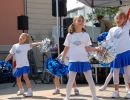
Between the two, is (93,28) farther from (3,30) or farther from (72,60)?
(72,60)

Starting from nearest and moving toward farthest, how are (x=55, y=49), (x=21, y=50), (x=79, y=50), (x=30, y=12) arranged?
1. (x=79, y=50)
2. (x=21, y=50)
3. (x=55, y=49)
4. (x=30, y=12)

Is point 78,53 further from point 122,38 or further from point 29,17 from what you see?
point 29,17

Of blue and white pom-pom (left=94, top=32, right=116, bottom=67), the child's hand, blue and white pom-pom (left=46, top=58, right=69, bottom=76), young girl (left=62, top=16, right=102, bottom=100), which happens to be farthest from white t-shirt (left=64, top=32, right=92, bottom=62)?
blue and white pom-pom (left=46, top=58, right=69, bottom=76)

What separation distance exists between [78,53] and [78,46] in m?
0.14

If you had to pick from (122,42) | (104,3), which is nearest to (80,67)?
(122,42)

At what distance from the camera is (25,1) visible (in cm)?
2062

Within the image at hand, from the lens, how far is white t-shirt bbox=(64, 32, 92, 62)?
8078mm

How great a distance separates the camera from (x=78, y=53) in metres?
8.09

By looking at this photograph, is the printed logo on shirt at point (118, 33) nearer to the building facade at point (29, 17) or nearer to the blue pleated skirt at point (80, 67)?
the blue pleated skirt at point (80, 67)

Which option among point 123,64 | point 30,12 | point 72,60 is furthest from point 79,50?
point 30,12

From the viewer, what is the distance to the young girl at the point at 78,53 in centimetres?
805

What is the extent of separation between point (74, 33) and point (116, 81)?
1.40 metres

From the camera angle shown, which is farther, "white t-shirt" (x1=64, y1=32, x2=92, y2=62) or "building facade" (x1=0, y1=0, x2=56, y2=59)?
"building facade" (x1=0, y1=0, x2=56, y2=59)

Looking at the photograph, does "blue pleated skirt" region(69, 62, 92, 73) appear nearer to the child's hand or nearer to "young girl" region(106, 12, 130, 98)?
the child's hand
